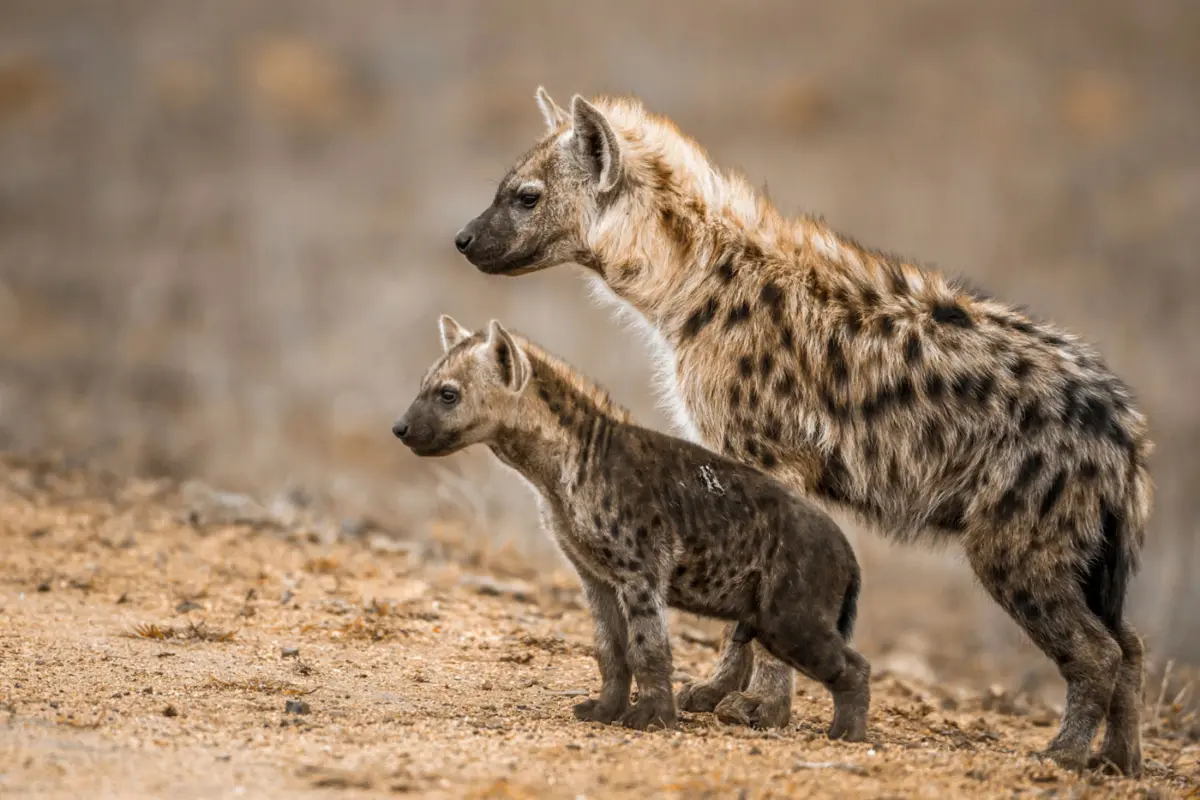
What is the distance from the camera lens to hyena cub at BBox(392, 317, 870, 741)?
4.92 meters

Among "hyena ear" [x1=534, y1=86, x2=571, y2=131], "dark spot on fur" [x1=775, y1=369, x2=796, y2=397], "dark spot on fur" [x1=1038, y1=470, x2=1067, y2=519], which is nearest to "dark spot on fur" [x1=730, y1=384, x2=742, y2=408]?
"dark spot on fur" [x1=775, y1=369, x2=796, y2=397]

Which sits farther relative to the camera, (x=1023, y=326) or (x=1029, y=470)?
(x=1023, y=326)

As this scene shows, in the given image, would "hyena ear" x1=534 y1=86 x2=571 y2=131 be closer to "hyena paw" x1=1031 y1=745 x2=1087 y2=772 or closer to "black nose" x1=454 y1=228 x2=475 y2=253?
"black nose" x1=454 y1=228 x2=475 y2=253

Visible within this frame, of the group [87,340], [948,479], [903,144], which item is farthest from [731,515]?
[903,144]

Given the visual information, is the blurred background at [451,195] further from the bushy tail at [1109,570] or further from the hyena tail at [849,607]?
the hyena tail at [849,607]

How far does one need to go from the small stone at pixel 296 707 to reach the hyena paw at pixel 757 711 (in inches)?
55.6

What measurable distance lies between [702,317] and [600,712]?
152 centimetres

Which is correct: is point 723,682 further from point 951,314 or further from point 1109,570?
point 951,314

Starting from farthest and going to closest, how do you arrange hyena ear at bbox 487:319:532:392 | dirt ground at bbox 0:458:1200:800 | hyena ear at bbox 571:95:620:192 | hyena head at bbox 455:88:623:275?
hyena head at bbox 455:88:623:275
hyena ear at bbox 571:95:620:192
hyena ear at bbox 487:319:532:392
dirt ground at bbox 0:458:1200:800

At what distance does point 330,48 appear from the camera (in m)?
24.0

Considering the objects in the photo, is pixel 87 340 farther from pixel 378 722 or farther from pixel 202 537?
pixel 378 722

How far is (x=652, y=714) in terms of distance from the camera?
491cm

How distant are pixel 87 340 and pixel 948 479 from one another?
12.6 meters

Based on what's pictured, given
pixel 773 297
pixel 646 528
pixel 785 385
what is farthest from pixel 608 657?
pixel 773 297
